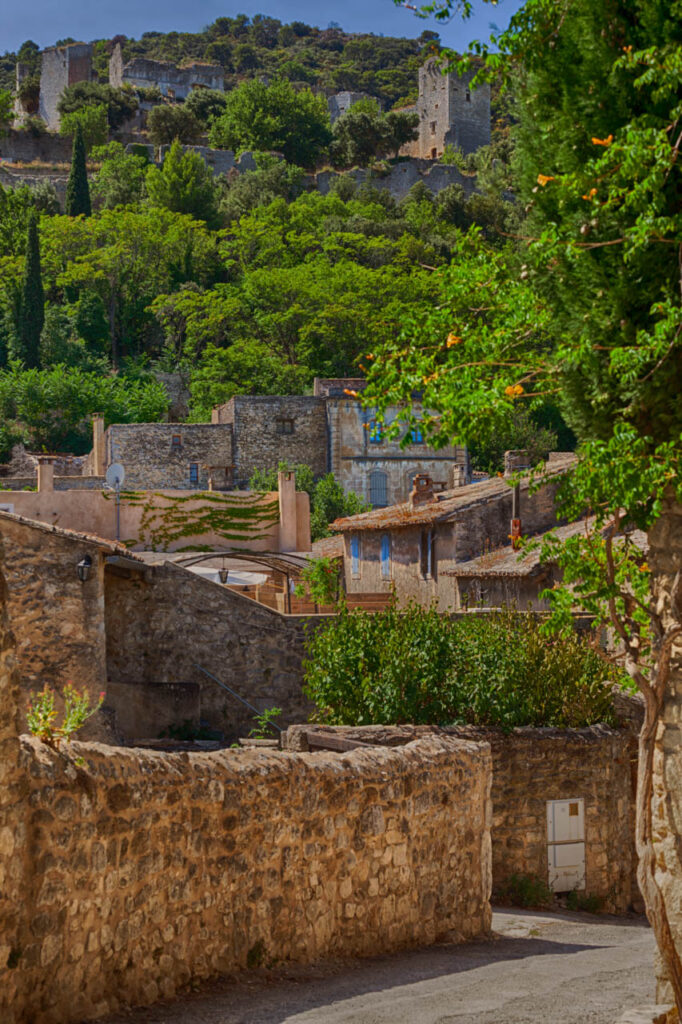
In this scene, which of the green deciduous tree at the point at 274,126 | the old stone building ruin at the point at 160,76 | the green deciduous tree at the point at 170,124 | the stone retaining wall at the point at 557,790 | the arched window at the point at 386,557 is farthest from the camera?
the old stone building ruin at the point at 160,76

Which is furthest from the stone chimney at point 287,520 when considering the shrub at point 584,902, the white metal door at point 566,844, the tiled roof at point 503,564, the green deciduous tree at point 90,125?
the green deciduous tree at point 90,125

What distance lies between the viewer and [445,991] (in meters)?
Result: 8.41

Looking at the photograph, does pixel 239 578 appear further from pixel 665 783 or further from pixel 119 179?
pixel 119 179

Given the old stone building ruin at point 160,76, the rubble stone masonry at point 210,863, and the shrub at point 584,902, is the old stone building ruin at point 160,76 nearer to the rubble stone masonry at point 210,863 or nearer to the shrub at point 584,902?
the shrub at point 584,902

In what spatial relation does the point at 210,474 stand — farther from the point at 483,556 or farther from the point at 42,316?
the point at 483,556

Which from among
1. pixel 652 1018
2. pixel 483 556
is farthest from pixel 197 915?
pixel 483 556

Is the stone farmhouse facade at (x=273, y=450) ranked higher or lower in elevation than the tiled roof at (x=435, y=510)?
higher

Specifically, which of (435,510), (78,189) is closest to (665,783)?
(435,510)

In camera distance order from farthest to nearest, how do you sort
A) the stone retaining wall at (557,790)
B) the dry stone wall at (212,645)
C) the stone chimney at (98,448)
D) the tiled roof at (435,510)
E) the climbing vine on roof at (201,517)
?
the stone chimney at (98,448) < the climbing vine on roof at (201,517) < the tiled roof at (435,510) < the dry stone wall at (212,645) < the stone retaining wall at (557,790)

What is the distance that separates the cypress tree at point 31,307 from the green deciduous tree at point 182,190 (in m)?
15.3

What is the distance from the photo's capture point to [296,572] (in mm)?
34656

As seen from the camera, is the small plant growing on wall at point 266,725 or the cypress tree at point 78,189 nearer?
the small plant growing on wall at point 266,725

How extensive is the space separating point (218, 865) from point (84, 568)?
10.5m

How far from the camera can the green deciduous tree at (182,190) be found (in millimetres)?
78312
